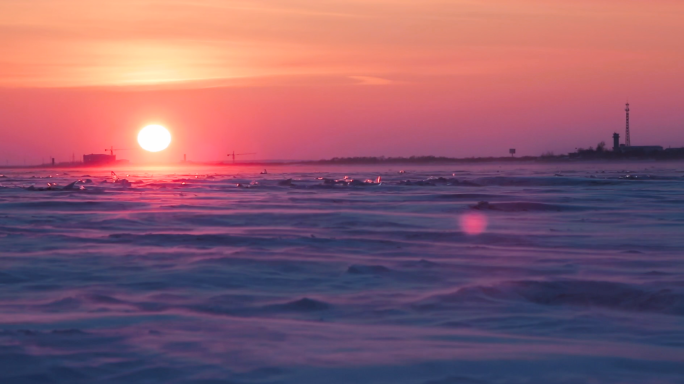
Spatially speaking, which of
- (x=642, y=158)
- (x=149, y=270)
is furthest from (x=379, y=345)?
(x=642, y=158)

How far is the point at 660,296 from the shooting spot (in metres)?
5.23

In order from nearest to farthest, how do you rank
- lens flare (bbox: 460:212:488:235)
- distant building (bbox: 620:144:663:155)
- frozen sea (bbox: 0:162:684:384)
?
frozen sea (bbox: 0:162:684:384) < lens flare (bbox: 460:212:488:235) < distant building (bbox: 620:144:663:155)

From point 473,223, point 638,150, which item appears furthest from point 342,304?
point 638,150

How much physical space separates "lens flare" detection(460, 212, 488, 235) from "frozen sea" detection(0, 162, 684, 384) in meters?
0.13

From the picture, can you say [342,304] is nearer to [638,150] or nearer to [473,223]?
[473,223]

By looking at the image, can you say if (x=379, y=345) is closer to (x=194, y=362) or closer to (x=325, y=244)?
(x=194, y=362)

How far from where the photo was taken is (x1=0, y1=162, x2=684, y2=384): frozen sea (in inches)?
143

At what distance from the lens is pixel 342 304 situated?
5133mm

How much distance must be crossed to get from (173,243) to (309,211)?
4779 millimetres

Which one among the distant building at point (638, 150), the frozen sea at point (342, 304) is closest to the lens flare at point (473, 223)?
the frozen sea at point (342, 304)

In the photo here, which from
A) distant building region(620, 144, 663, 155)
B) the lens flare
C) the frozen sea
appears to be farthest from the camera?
distant building region(620, 144, 663, 155)

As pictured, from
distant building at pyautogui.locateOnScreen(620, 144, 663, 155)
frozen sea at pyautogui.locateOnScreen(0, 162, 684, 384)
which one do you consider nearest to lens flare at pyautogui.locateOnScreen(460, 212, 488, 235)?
frozen sea at pyautogui.locateOnScreen(0, 162, 684, 384)

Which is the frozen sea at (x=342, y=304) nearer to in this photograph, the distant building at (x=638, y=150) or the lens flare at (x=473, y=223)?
the lens flare at (x=473, y=223)

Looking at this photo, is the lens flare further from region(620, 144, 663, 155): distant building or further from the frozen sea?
region(620, 144, 663, 155): distant building
